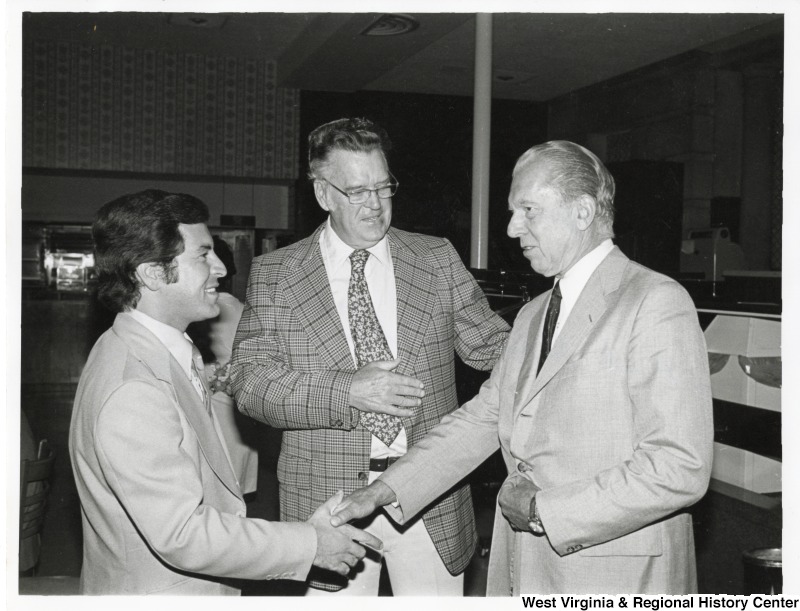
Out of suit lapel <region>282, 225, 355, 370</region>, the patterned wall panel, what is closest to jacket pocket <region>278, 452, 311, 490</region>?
suit lapel <region>282, 225, 355, 370</region>

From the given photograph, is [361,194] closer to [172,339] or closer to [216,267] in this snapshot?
[216,267]

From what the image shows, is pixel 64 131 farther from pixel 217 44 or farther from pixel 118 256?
pixel 118 256

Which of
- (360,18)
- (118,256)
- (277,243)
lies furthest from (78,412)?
(277,243)

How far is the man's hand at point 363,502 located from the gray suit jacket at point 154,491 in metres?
0.15

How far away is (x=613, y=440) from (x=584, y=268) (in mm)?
395

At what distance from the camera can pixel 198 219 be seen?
1.79 metres

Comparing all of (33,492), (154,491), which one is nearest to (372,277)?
(154,491)

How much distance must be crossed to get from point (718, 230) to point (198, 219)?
5.72 metres

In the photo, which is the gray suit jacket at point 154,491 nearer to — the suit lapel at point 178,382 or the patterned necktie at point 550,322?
the suit lapel at point 178,382

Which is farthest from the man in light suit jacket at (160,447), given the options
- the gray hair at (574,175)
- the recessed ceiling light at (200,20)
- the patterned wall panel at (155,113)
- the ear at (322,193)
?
the patterned wall panel at (155,113)

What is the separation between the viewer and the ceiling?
6.15m

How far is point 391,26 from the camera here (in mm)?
5691

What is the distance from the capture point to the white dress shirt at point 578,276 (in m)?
1.71

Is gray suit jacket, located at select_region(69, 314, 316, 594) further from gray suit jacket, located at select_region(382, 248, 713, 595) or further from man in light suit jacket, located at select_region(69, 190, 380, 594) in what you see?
gray suit jacket, located at select_region(382, 248, 713, 595)
